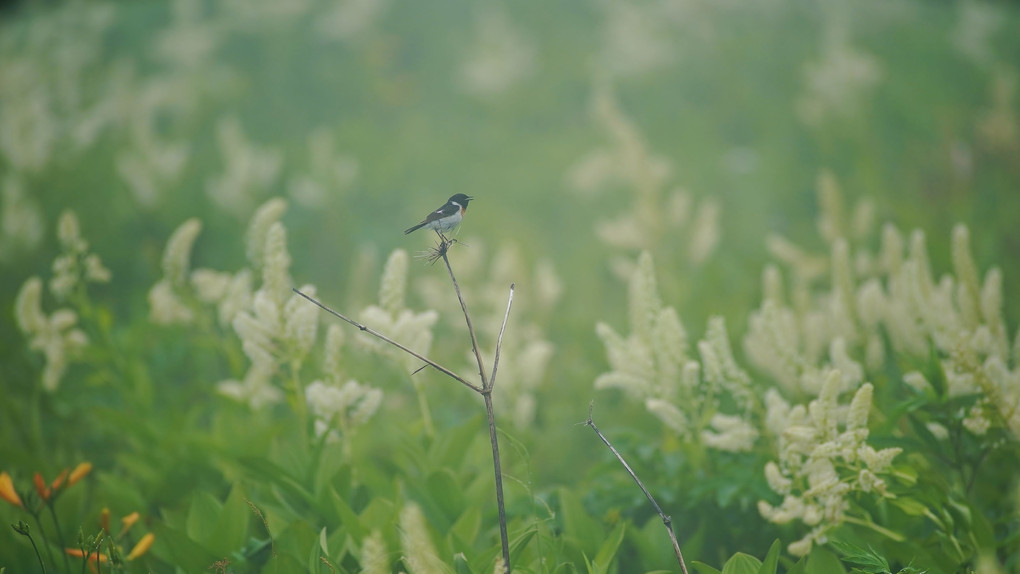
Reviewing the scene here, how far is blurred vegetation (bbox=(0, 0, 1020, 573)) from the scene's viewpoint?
1.78 meters

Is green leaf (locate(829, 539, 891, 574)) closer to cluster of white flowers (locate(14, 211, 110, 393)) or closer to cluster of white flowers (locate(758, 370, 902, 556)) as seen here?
cluster of white flowers (locate(758, 370, 902, 556))

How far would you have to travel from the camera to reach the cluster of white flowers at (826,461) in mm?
1417

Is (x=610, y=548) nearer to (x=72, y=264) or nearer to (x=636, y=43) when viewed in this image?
(x=72, y=264)

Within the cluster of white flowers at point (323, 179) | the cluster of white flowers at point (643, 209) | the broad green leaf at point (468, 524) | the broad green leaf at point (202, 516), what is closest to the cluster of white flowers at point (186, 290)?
the broad green leaf at point (202, 516)

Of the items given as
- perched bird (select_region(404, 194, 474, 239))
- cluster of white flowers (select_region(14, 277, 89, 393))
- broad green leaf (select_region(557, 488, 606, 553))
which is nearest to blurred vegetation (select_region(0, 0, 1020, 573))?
broad green leaf (select_region(557, 488, 606, 553))

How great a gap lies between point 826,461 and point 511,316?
141 centimetres

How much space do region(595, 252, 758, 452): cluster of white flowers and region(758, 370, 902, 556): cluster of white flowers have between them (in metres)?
0.18

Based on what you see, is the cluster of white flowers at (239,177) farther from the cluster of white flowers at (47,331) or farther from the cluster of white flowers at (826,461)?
the cluster of white flowers at (826,461)

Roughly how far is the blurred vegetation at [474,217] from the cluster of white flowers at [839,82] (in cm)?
2

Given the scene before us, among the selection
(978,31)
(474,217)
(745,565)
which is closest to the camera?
(745,565)

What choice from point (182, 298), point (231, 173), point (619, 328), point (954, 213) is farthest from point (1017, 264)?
point (231, 173)

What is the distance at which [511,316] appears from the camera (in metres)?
2.68

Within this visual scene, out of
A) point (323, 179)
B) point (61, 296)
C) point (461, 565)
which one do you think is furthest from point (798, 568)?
point (323, 179)

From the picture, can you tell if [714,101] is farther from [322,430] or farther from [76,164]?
[76,164]
